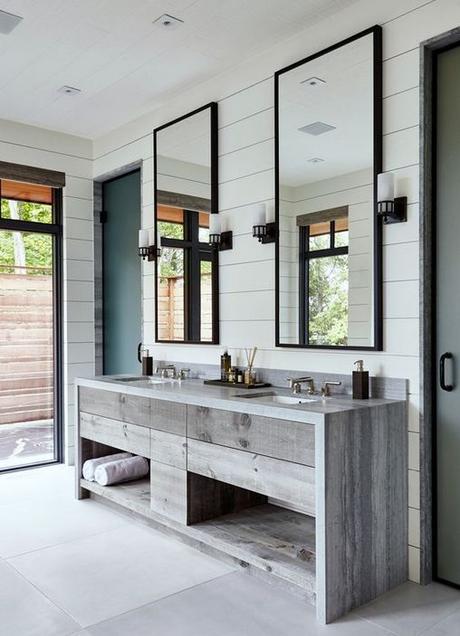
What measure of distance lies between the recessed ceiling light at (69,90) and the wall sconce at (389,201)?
7.89 feet

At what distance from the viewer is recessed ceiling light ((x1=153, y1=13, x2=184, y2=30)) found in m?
3.08

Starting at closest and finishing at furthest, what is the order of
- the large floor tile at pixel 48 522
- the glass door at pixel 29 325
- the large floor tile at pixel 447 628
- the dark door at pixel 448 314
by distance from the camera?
the large floor tile at pixel 447 628
the dark door at pixel 448 314
the large floor tile at pixel 48 522
the glass door at pixel 29 325

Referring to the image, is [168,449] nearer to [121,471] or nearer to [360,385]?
[121,471]

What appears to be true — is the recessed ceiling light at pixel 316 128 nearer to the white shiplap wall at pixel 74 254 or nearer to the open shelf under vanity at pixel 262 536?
the open shelf under vanity at pixel 262 536

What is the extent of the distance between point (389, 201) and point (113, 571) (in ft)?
7.50

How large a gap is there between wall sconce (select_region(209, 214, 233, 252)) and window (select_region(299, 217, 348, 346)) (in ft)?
2.15

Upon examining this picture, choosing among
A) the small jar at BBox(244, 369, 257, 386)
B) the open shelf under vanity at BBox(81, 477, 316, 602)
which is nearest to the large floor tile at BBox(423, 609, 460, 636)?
the open shelf under vanity at BBox(81, 477, 316, 602)

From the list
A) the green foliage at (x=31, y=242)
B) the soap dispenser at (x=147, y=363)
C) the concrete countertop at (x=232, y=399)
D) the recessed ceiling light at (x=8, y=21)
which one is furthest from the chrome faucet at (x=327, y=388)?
the green foliage at (x=31, y=242)

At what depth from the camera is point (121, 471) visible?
3.90 meters

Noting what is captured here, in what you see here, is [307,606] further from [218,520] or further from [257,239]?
[257,239]

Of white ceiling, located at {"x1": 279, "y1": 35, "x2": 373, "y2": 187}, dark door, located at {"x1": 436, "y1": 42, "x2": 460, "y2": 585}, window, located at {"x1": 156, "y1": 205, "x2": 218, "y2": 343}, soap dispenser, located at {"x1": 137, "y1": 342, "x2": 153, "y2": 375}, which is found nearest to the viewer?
dark door, located at {"x1": 436, "y1": 42, "x2": 460, "y2": 585}

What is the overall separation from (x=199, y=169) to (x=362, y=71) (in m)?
1.39

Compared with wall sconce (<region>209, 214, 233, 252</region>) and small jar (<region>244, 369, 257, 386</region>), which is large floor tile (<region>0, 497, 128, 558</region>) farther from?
wall sconce (<region>209, 214, 233, 252</region>)

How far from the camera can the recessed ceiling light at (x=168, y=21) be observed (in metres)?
→ 3.08
